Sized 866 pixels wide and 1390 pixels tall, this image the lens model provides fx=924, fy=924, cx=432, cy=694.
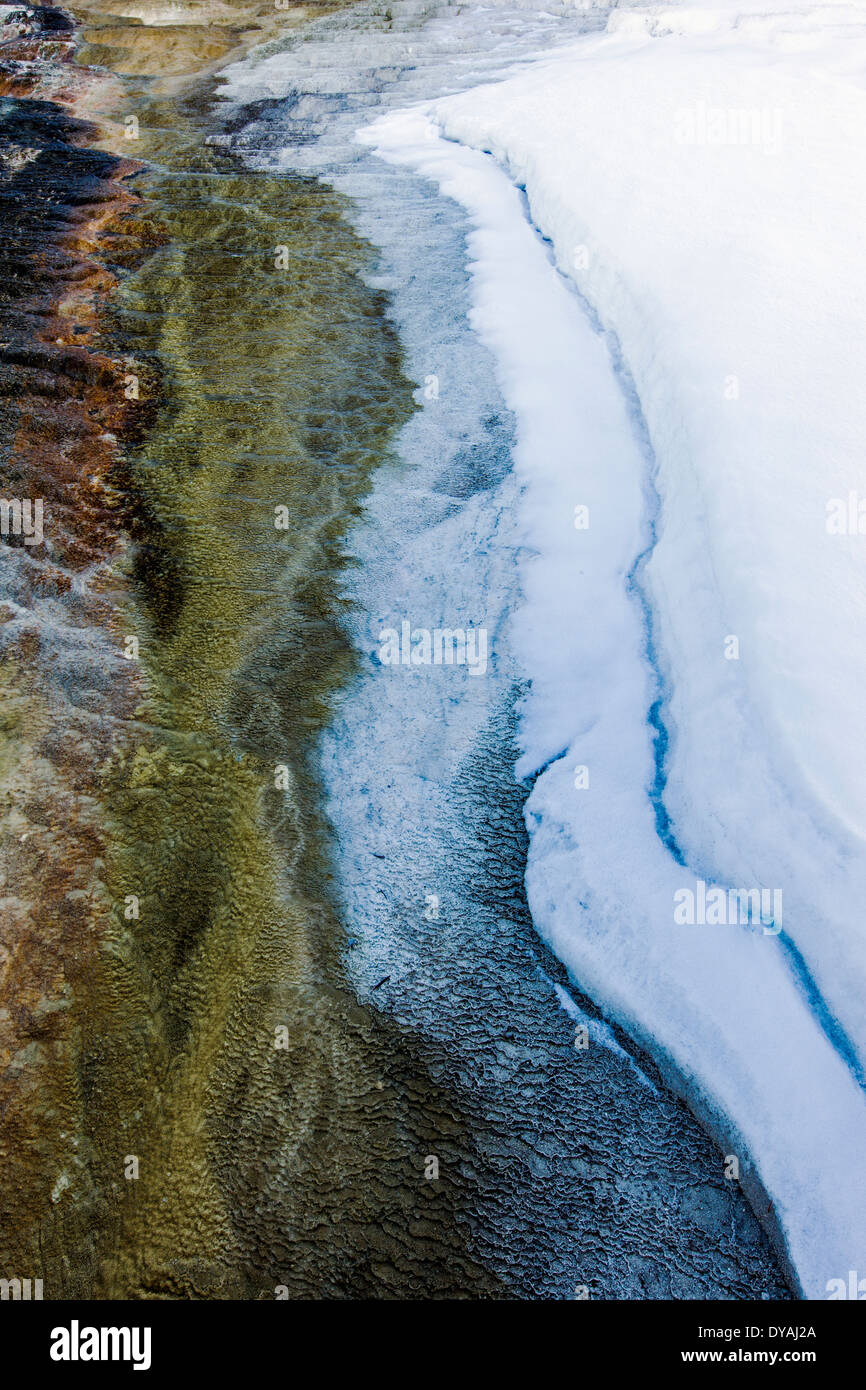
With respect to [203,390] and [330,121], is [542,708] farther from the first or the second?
[330,121]

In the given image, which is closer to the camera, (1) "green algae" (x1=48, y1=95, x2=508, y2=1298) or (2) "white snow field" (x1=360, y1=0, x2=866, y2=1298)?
(1) "green algae" (x1=48, y1=95, x2=508, y2=1298)

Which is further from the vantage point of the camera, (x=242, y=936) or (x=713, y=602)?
(x=713, y=602)

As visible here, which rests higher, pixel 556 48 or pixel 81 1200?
pixel 556 48

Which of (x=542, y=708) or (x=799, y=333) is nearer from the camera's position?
(x=542, y=708)

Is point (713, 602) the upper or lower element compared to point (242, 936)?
upper

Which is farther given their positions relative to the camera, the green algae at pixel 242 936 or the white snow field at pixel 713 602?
the white snow field at pixel 713 602
